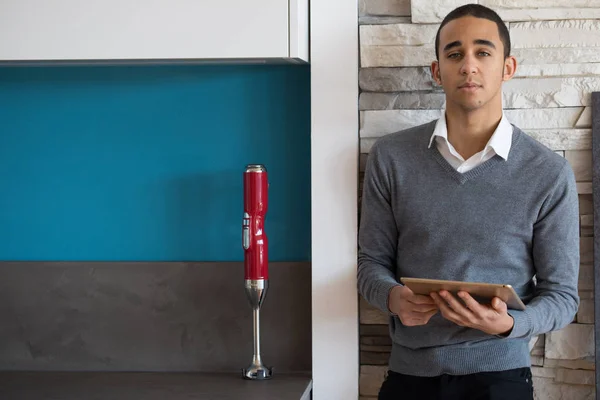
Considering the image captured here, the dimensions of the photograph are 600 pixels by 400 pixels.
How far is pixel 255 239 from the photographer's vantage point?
2.68 metres

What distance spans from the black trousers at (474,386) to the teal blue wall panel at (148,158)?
0.65 meters

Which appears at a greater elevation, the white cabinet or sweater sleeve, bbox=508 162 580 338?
the white cabinet

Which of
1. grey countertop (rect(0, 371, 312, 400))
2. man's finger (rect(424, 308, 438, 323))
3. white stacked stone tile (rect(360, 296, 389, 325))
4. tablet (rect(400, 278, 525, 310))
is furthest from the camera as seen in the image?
white stacked stone tile (rect(360, 296, 389, 325))

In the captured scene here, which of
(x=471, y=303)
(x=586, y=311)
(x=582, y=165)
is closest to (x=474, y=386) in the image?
(x=471, y=303)

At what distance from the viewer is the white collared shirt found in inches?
97.2

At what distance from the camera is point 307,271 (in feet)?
9.36

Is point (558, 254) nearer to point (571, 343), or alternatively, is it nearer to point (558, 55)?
point (571, 343)

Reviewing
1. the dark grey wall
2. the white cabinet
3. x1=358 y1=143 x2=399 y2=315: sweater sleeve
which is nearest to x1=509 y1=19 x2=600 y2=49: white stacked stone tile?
x1=358 y1=143 x2=399 y2=315: sweater sleeve

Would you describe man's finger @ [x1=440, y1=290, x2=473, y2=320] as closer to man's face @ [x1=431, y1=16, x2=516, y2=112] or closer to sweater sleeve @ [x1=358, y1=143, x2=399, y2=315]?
sweater sleeve @ [x1=358, y1=143, x2=399, y2=315]

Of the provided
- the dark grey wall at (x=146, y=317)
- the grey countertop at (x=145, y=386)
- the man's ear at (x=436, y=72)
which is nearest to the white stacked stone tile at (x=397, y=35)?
the man's ear at (x=436, y=72)

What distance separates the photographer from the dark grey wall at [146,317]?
2871 mm

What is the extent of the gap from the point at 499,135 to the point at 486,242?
31 cm

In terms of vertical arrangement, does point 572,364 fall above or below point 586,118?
below

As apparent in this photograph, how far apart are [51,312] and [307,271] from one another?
90cm
